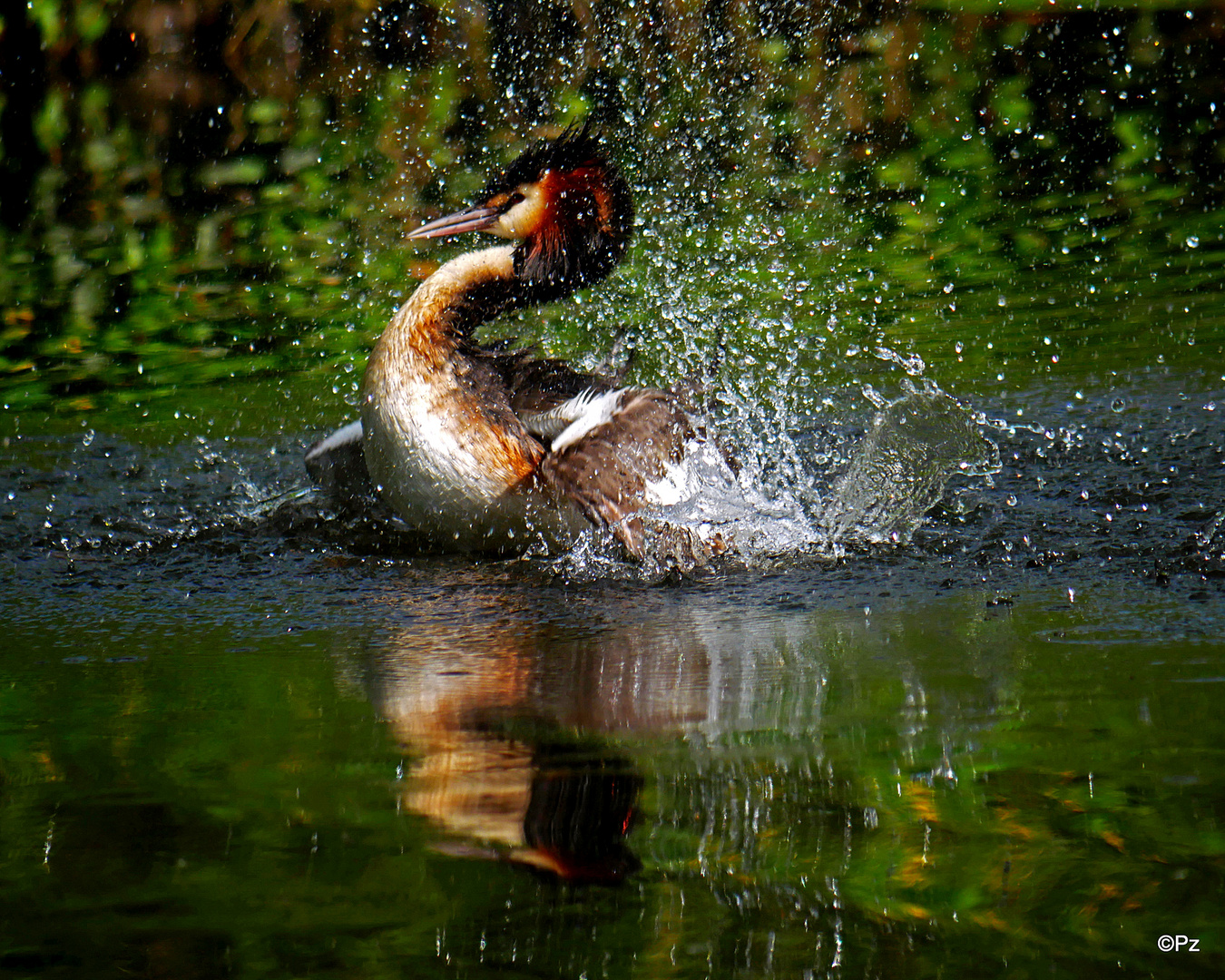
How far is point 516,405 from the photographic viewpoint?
5.34m

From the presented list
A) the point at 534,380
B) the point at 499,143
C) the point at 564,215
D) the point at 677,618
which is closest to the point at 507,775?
the point at 677,618

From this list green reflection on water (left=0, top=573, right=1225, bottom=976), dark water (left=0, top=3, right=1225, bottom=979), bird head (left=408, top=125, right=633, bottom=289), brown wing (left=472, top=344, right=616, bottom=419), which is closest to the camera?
green reflection on water (left=0, top=573, right=1225, bottom=976)

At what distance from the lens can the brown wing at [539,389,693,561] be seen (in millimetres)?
4789

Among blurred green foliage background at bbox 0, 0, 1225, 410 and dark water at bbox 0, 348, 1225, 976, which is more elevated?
blurred green foliage background at bbox 0, 0, 1225, 410

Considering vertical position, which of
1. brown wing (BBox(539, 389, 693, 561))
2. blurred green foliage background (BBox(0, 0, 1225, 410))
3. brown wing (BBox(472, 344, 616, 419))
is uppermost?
blurred green foliage background (BBox(0, 0, 1225, 410))

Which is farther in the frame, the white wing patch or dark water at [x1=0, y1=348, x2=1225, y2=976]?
the white wing patch

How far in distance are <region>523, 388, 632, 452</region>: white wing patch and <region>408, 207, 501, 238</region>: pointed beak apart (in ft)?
2.73

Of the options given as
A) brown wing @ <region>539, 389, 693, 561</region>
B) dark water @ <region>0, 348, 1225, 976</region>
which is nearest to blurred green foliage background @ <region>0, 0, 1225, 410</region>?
brown wing @ <region>539, 389, 693, 561</region>

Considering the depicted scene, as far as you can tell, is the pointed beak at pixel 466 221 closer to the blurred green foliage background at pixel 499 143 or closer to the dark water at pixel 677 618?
the dark water at pixel 677 618

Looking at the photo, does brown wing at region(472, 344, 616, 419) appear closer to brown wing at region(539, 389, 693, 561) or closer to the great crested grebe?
the great crested grebe

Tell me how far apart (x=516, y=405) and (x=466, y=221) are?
783mm

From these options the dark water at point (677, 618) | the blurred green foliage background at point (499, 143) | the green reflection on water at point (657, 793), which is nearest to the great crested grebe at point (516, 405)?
the dark water at point (677, 618)

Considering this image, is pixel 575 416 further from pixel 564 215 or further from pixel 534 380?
pixel 564 215

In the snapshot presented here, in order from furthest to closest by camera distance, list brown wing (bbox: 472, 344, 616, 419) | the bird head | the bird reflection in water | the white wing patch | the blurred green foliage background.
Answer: the blurred green foliage background → the bird head → brown wing (bbox: 472, 344, 616, 419) → the white wing patch → the bird reflection in water
